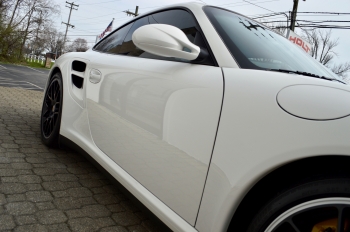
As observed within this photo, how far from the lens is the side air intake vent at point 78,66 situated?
247 cm

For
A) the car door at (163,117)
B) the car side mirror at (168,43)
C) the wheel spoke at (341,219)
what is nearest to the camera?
the wheel spoke at (341,219)

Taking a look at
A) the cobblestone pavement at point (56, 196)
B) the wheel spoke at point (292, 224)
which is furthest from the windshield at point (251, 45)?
the cobblestone pavement at point (56, 196)

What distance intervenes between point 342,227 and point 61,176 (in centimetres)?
206

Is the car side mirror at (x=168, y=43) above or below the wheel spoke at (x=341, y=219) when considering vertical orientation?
above

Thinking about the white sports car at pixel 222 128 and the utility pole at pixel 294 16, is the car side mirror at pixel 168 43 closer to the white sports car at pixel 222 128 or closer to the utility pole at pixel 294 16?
the white sports car at pixel 222 128

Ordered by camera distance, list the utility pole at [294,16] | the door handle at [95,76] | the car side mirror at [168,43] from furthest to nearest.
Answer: the utility pole at [294,16] < the door handle at [95,76] < the car side mirror at [168,43]

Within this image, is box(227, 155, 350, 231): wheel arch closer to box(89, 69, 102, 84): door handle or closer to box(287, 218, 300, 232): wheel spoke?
box(287, 218, 300, 232): wheel spoke

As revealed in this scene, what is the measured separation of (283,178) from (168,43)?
78 centimetres

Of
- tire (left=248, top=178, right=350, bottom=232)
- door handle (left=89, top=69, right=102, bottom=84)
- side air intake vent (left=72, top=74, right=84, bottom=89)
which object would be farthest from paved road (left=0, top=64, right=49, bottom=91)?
tire (left=248, top=178, right=350, bottom=232)

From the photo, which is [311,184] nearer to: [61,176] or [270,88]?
[270,88]

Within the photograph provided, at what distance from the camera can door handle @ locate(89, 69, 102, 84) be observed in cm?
211

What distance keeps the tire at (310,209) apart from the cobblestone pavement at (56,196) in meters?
0.87

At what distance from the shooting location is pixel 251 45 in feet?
5.08

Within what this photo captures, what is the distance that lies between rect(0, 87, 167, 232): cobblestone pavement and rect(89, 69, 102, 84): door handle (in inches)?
31.8
